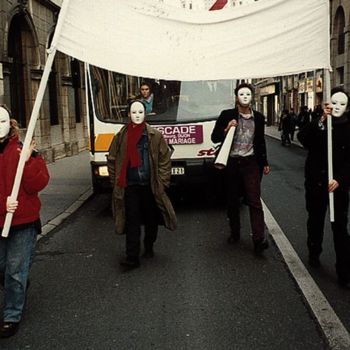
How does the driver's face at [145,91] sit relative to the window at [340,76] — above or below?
below

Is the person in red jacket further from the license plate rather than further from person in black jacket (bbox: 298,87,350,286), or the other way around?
the license plate

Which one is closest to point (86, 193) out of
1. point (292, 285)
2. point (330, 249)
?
point (330, 249)

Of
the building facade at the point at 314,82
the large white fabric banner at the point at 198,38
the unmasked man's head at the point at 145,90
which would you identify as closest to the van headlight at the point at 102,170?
the unmasked man's head at the point at 145,90

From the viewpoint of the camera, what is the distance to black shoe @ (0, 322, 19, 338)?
12.4 feet

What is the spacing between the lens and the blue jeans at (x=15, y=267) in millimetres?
3842

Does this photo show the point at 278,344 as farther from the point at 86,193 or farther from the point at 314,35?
the point at 86,193

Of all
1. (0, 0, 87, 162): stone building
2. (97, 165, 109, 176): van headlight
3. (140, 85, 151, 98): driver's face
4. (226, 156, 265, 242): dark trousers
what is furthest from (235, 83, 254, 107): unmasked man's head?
(0, 0, 87, 162): stone building

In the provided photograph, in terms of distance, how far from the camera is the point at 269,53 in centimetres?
434

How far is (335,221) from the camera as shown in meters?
4.76

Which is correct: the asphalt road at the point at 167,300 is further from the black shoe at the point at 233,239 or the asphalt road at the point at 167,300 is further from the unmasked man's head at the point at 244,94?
the unmasked man's head at the point at 244,94

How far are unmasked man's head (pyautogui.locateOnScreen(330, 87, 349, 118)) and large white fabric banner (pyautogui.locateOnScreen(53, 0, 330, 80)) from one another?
0.29m

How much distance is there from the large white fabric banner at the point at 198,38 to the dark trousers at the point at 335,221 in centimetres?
117

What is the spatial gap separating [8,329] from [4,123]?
4.78 ft

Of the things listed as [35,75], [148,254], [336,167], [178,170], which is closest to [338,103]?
[336,167]
